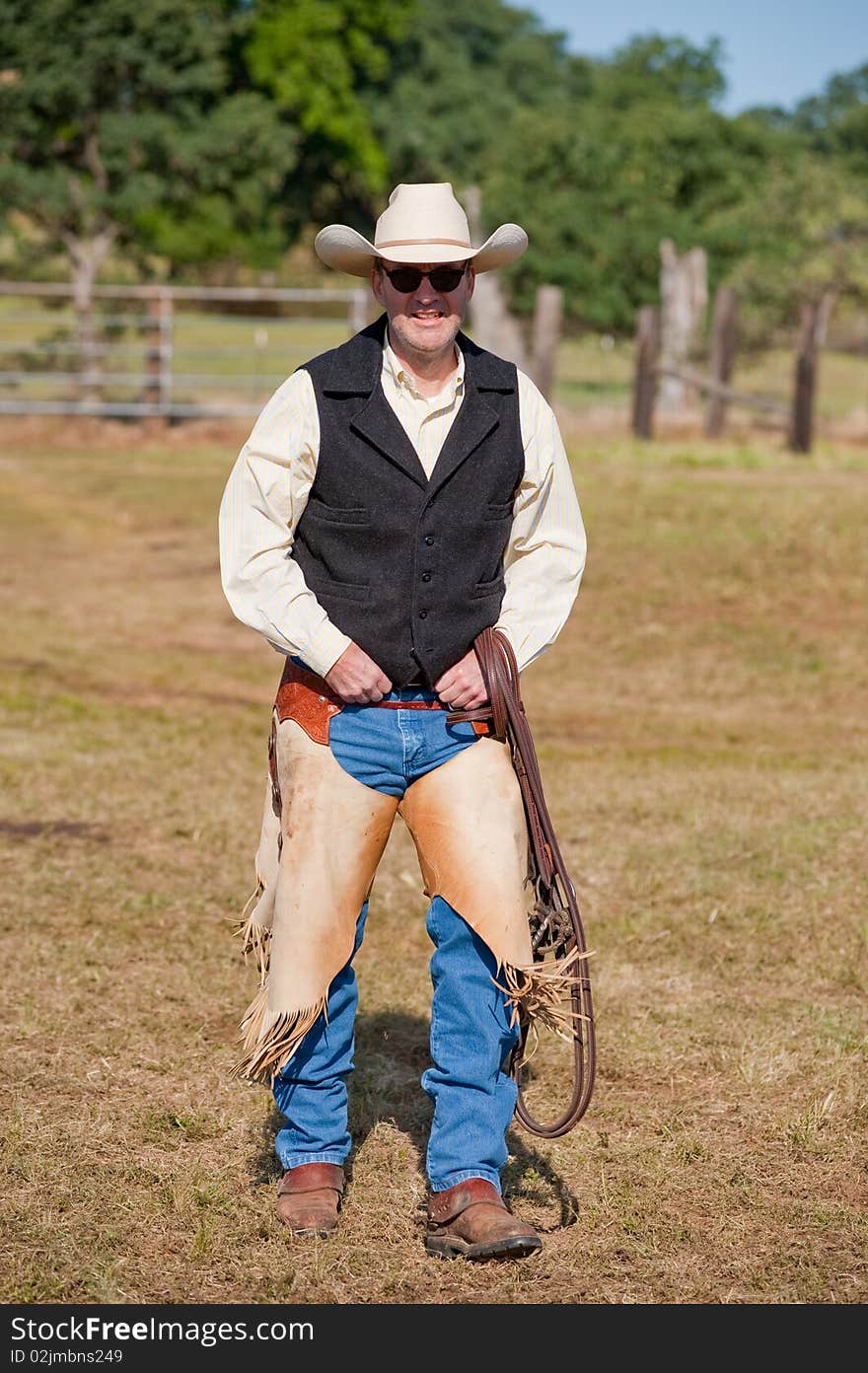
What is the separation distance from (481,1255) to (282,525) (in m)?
1.66

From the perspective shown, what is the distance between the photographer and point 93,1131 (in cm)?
446

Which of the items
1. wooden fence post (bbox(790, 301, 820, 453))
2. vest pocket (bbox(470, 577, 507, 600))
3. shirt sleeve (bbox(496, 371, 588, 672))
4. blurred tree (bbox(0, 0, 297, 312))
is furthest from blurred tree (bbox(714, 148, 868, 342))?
vest pocket (bbox(470, 577, 507, 600))

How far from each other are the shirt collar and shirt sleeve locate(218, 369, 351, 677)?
195 millimetres

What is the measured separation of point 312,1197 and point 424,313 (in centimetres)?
202

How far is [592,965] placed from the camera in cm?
591

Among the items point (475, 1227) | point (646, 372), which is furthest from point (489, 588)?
point (646, 372)

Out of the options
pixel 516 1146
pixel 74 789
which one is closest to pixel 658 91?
pixel 74 789

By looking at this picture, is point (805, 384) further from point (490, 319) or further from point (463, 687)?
point (463, 687)

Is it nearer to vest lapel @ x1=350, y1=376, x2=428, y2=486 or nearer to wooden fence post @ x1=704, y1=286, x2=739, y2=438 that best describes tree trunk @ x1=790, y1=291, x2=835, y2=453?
wooden fence post @ x1=704, y1=286, x2=739, y2=438

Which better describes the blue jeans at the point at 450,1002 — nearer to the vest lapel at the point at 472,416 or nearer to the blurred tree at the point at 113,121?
the vest lapel at the point at 472,416

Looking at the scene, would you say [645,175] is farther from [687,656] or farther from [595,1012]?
[595,1012]

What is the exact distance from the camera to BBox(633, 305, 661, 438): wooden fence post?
20.0 metres

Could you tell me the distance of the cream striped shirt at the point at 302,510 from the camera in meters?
3.81

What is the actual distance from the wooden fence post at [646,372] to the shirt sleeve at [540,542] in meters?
16.2
